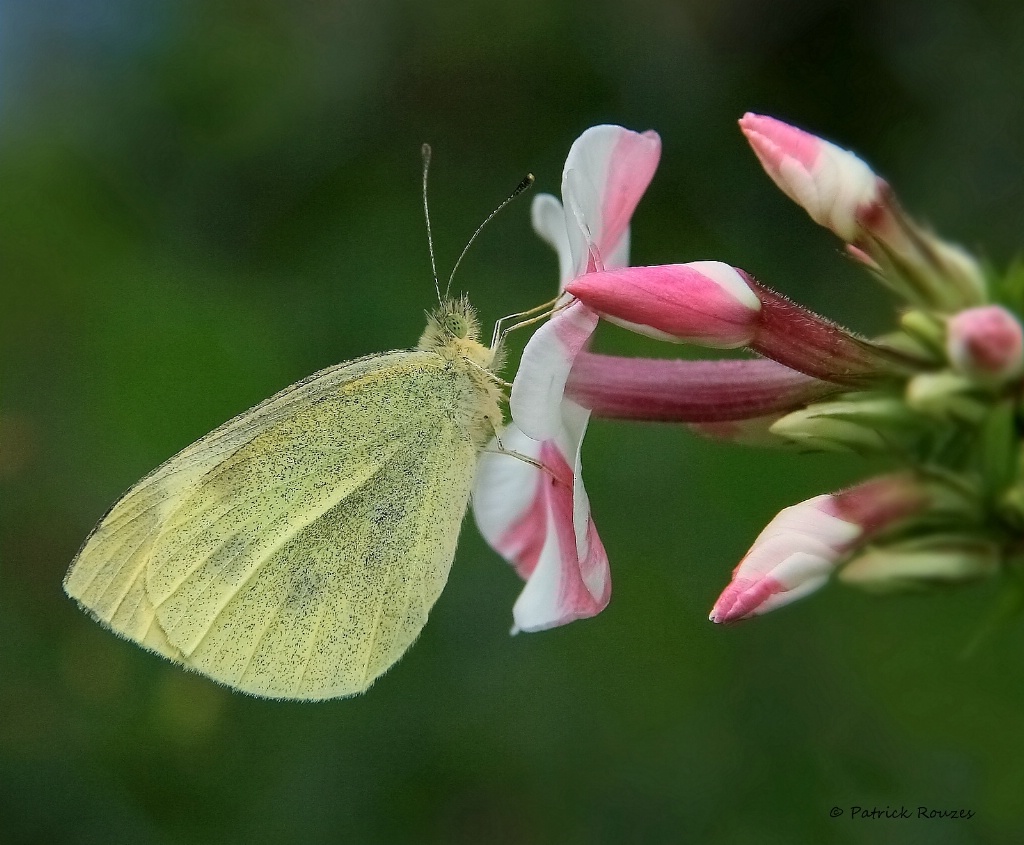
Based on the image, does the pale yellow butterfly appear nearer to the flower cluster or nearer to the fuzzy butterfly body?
the fuzzy butterfly body

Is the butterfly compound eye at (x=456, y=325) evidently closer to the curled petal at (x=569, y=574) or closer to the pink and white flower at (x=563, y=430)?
the pink and white flower at (x=563, y=430)

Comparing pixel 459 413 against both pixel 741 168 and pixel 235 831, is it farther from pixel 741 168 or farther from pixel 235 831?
pixel 741 168

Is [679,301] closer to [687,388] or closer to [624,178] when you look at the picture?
[687,388]

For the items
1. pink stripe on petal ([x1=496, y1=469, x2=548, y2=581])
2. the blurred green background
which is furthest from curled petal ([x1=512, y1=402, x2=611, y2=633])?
the blurred green background

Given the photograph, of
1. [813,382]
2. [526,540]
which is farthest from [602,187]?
[526,540]

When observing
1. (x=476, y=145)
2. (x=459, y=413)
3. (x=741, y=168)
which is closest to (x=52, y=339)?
(x=476, y=145)

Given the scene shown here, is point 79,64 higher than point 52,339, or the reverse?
point 79,64
